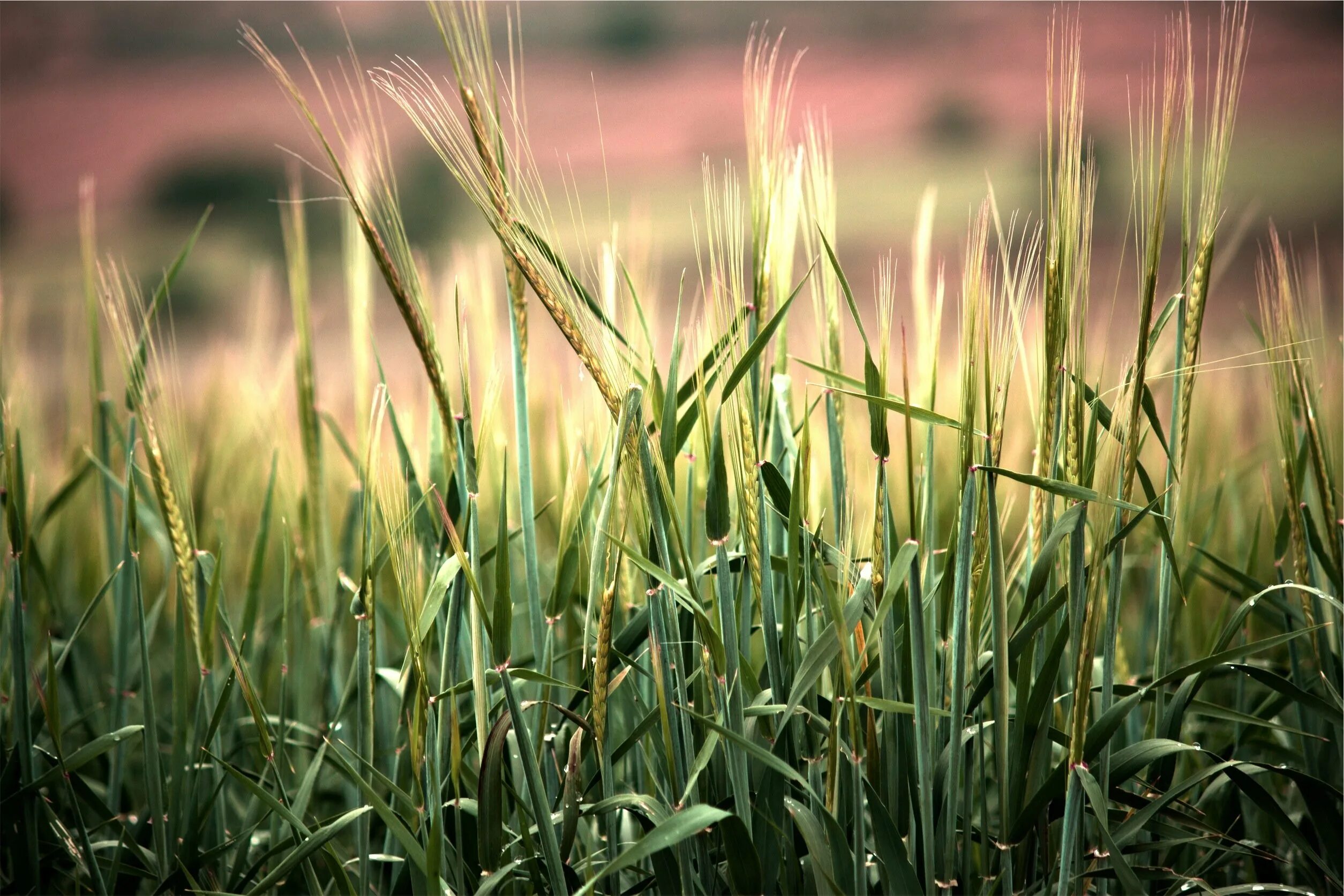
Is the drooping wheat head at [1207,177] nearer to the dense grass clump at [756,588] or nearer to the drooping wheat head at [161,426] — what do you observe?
the dense grass clump at [756,588]

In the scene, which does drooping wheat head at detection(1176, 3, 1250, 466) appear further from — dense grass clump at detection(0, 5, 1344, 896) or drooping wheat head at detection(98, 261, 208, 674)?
drooping wheat head at detection(98, 261, 208, 674)

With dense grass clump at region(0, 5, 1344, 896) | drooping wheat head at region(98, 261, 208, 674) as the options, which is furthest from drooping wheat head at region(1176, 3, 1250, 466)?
drooping wheat head at region(98, 261, 208, 674)

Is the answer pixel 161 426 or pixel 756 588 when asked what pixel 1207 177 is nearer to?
pixel 756 588

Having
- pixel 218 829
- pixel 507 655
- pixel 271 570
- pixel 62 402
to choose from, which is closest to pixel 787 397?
pixel 507 655

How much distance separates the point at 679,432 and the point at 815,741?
0.18m

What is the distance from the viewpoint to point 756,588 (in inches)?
17.8

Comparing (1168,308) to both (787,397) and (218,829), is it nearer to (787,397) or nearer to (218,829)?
(787,397)

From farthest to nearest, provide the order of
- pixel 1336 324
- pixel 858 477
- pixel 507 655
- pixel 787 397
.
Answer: pixel 1336 324
pixel 858 477
pixel 787 397
pixel 507 655

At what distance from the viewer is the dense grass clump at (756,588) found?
14.2 inches

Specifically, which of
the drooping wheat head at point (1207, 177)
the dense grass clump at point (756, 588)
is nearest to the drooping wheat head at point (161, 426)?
the dense grass clump at point (756, 588)

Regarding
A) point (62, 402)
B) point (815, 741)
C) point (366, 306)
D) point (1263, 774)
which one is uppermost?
point (366, 306)

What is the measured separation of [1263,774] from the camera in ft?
1.91

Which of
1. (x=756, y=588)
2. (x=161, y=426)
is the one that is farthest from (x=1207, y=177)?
(x=161, y=426)

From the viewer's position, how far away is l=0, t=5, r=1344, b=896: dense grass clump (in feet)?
1.19
